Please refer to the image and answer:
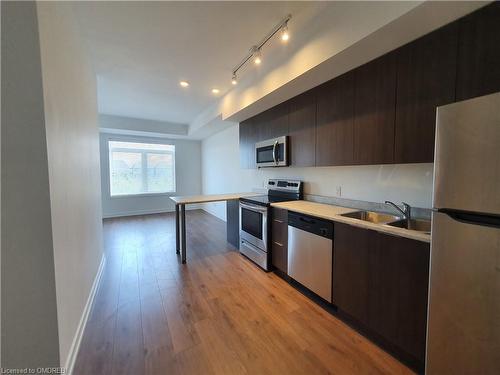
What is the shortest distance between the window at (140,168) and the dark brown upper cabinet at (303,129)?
5.11 meters

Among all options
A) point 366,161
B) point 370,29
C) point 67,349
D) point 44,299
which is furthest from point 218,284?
point 370,29

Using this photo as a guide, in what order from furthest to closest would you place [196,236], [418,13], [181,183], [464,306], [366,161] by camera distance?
1. [181,183]
2. [196,236]
3. [366,161]
4. [418,13]
5. [464,306]

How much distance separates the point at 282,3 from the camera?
1.71m

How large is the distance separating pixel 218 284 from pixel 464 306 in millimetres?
2103

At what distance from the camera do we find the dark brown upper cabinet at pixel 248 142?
3.51 m

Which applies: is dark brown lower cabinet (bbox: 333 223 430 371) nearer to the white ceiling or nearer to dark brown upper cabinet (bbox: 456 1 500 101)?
dark brown upper cabinet (bbox: 456 1 500 101)

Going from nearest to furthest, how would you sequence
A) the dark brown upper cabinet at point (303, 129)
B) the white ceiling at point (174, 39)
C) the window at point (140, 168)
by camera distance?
the white ceiling at point (174, 39) < the dark brown upper cabinet at point (303, 129) < the window at point (140, 168)

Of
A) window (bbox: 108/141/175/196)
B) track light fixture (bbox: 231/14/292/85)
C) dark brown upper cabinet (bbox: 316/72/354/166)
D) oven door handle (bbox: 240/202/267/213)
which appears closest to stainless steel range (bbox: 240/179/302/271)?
oven door handle (bbox: 240/202/267/213)

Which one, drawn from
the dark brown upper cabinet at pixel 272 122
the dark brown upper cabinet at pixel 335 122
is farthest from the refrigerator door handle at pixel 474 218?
the dark brown upper cabinet at pixel 272 122

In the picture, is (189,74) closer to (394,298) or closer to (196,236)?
(196,236)

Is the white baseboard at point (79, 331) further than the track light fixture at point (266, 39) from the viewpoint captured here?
No

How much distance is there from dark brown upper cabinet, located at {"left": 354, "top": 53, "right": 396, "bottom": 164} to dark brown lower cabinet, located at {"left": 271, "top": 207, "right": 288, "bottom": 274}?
104 cm

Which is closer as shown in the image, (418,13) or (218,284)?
(418,13)

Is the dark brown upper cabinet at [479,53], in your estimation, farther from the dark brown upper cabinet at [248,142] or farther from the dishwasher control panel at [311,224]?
the dark brown upper cabinet at [248,142]
